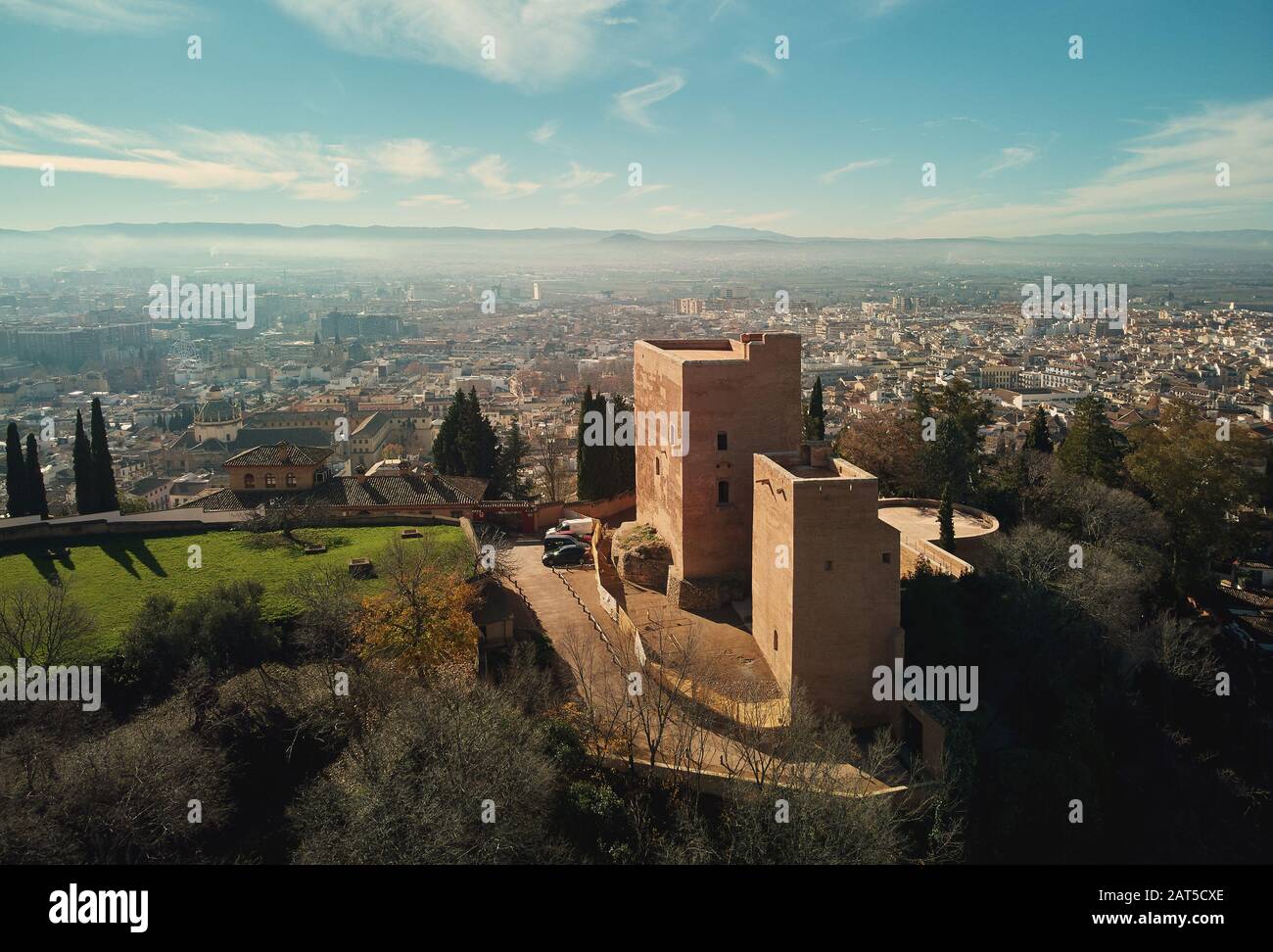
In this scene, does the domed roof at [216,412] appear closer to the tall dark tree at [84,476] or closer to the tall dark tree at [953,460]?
the tall dark tree at [84,476]

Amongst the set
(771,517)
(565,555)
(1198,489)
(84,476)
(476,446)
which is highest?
(476,446)

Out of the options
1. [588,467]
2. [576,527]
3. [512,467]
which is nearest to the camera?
[576,527]

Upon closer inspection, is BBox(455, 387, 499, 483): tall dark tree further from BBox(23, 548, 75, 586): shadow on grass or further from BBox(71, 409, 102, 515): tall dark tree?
BBox(23, 548, 75, 586): shadow on grass

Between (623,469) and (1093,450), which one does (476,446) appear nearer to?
(623,469)

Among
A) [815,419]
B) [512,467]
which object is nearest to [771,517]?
[815,419]

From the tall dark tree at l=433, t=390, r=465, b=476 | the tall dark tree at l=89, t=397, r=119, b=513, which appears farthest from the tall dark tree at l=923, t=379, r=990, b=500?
the tall dark tree at l=89, t=397, r=119, b=513

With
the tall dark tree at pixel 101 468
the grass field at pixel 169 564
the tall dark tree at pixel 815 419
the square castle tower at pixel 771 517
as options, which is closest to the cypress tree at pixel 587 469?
the square castle tower at pixel 771 517

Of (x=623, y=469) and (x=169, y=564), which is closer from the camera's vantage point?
(x=169, y=564)
